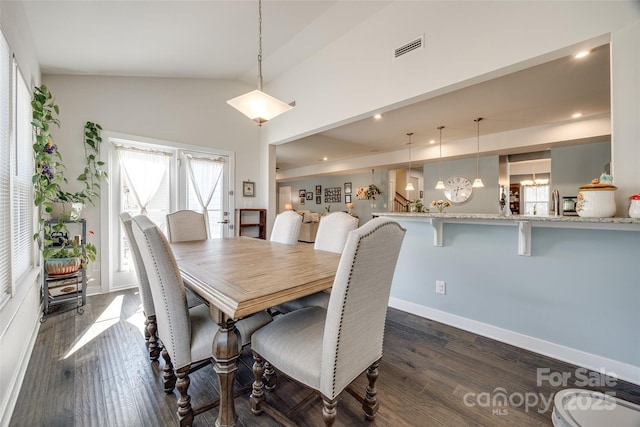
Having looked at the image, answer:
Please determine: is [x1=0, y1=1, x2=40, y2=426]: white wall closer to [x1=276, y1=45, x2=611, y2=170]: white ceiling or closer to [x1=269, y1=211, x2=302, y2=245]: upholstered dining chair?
[x1=269, y1=211, x2=302, y2=245]: upholstered dining chair

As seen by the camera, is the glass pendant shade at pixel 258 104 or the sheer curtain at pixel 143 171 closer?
the glass pendant shade at pixel 258 104

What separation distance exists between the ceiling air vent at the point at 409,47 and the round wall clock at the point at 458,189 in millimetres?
4304

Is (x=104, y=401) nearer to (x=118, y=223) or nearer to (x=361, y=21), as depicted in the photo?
(x=118, y=223)

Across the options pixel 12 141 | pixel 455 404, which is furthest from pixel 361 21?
pixel 455 404

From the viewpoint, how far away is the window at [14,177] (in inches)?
64.7

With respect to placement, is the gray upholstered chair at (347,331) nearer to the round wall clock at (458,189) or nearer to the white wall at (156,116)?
the white wall at (156,116)

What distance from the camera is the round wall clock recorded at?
5.95 metres

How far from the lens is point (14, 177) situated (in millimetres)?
1891

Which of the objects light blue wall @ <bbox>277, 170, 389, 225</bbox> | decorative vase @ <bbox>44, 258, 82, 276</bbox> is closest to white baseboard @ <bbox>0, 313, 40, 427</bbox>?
decorative vase @ <bbox>44, 258, 82, 276</bbox>

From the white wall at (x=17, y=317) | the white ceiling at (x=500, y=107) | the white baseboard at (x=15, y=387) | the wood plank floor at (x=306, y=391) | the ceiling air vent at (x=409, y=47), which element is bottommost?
the wood plank floor at (x=306, y=391)

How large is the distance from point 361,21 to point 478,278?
3.04m

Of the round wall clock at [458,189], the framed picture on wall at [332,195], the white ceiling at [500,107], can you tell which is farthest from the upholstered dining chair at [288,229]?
the framed picture on wall at [332,195]

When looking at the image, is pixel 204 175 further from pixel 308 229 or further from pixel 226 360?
pixel 308 229

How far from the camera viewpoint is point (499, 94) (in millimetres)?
3373
